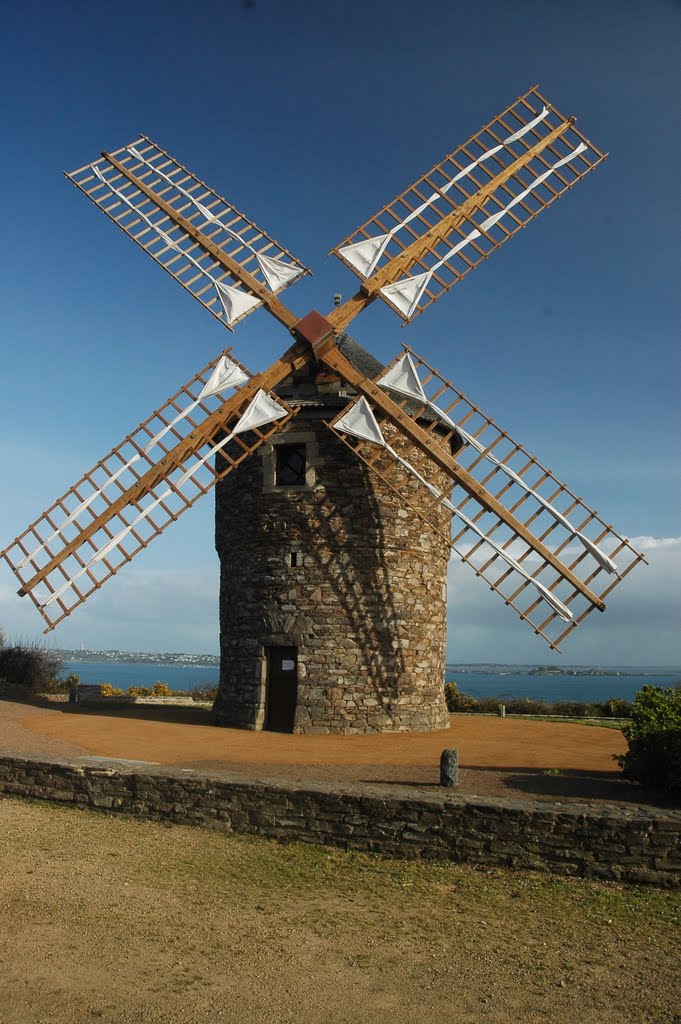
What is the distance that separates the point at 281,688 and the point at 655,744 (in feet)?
26.0

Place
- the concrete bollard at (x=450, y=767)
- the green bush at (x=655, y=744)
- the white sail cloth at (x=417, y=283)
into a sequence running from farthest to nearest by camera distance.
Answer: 1. the white sail cloth at (x=417, y=283)
2. the concrete bollard at (x=450, y=767)
3. the green bush at (x=655, y=744)

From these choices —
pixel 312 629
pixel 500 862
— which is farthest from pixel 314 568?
pixel 500 862

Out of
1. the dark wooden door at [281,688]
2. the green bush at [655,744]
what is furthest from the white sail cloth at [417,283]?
the green bush at [655,744]

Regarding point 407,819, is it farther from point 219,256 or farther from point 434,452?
point 219,256

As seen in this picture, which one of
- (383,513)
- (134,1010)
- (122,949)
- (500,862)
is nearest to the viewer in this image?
(134,1010)

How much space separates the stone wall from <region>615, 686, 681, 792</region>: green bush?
19.6ft

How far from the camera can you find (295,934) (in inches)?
224

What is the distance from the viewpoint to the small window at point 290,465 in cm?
1514

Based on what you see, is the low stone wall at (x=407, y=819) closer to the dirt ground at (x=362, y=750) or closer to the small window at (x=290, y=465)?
the dirt ground at (x=362, y=750)

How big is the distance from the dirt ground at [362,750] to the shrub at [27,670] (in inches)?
276

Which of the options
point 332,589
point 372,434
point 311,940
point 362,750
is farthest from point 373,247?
point 311,940

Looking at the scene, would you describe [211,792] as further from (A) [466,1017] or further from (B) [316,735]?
(B) [316,735]

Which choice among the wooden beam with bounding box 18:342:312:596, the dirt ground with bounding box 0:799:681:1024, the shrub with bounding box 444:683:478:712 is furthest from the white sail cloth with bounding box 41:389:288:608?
the shrub with bounding box 444:683:478:712

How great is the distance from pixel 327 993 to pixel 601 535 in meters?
9.43
